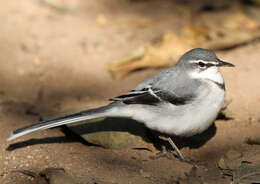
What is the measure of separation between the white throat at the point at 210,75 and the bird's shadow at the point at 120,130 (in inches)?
28.5

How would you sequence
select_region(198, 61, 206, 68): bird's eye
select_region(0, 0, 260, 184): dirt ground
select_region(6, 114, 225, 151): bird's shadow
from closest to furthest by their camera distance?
select_region(0, 0, 260, 184): dirt ground < select_region(198, 61, 206, 68): bird's eye < select_region(6, 114, 225, 151): bird's shadow

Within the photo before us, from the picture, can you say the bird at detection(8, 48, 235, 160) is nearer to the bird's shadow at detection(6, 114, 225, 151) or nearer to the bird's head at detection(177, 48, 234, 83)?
the bird's head at detection(177, 48, 234, 83)

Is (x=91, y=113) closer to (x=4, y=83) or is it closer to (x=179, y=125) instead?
(x=179, y=125)

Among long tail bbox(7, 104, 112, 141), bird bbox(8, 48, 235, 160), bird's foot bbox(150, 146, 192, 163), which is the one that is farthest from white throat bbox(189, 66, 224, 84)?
long tail bbox(7, 104, 112, 141)

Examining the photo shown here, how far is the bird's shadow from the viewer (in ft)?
19.7

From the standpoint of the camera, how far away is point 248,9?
29.4 ft

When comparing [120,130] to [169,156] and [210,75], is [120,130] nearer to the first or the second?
[169,156]

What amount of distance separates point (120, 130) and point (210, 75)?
1.24m

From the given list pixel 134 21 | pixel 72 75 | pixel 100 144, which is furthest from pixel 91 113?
pixel 134 21

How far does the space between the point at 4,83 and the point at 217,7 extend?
4213 millimetres

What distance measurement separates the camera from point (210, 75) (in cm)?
580

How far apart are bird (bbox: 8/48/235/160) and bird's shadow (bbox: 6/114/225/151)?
27cm

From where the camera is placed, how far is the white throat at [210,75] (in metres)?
5.78

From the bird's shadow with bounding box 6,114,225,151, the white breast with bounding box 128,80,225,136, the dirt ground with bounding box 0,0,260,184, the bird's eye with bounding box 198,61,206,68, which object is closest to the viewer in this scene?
the dirt ground with bounding box 0,0,260,184
